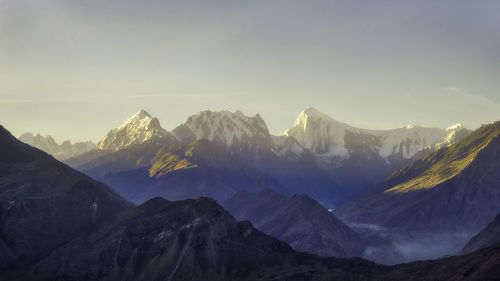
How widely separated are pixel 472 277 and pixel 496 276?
1214cm

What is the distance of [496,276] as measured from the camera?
617 ft

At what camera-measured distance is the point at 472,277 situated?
19950 cm
